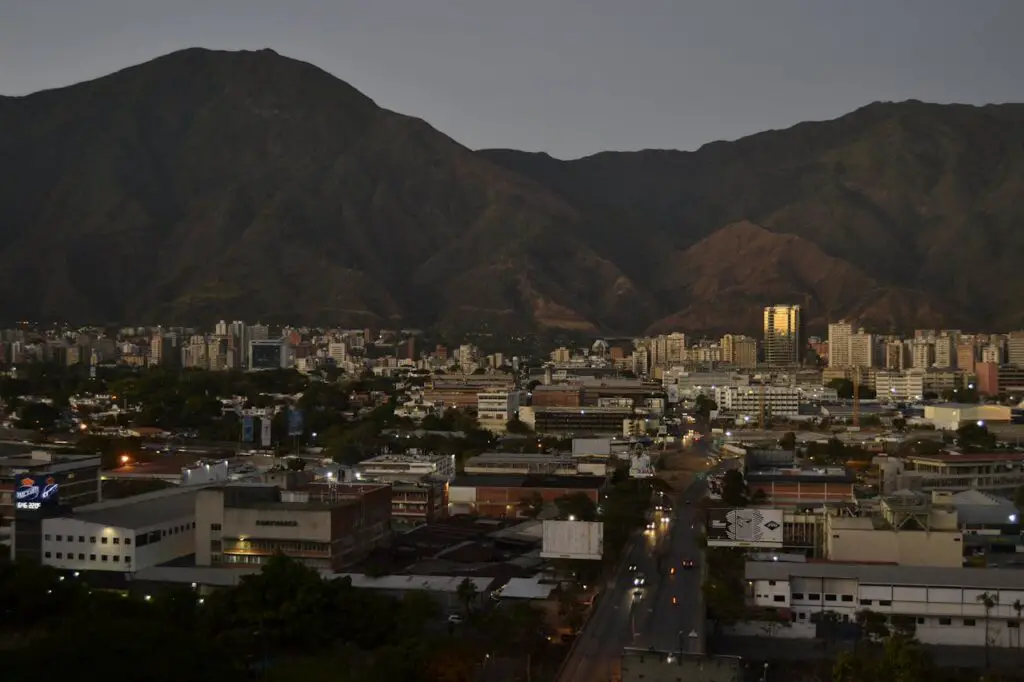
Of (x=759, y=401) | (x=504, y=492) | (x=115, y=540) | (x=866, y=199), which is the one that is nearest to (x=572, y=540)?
(x=115, y=540)

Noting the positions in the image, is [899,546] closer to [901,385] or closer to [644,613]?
[644,613]

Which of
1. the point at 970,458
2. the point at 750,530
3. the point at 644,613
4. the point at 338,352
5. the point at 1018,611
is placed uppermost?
the point at 338,352

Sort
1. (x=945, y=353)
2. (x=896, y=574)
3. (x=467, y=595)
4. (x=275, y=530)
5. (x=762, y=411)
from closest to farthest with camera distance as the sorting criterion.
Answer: (x=467, y=595) → (x=896, y=574) → (x=275, y=530) → (x=762, y=411) → (x=945, y=353)

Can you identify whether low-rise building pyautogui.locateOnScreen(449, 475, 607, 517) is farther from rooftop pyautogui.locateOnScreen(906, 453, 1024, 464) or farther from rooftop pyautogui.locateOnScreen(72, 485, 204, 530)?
rooftop pyautogui.locateOnScreen(906, 453, 1024, 464)

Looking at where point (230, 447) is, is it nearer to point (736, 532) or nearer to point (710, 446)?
point (710, 446)

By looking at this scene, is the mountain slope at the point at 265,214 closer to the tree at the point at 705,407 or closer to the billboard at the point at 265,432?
the tree at the point at 705,407

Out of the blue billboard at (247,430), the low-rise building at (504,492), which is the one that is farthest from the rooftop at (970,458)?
the blue billboard at (247,430)
